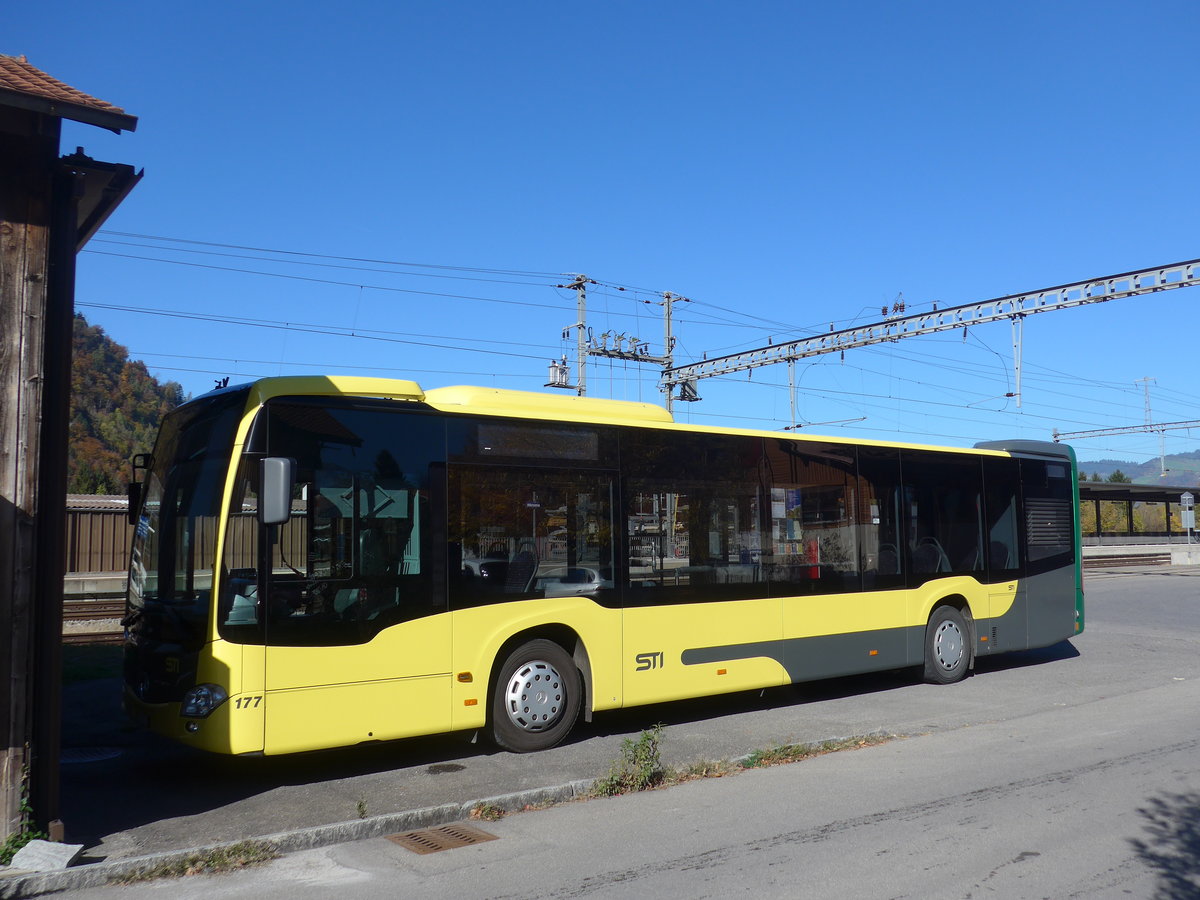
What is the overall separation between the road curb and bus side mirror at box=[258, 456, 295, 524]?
2074mm

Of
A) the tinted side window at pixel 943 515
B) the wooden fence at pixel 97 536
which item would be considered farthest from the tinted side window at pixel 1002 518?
the wooden fence at pixel 97 536

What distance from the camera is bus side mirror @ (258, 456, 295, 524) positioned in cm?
701

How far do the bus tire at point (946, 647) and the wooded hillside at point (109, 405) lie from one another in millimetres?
50024

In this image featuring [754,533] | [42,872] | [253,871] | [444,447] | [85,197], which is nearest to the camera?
[42,872]

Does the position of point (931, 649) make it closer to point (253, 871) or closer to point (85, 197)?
point (253, 871)

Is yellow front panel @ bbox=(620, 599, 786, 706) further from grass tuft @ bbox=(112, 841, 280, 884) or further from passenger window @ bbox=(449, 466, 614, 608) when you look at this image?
grass tuft @ bbox=(112, 841, 280, 884)

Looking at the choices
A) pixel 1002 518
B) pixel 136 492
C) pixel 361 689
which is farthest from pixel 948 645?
pixel 136 492

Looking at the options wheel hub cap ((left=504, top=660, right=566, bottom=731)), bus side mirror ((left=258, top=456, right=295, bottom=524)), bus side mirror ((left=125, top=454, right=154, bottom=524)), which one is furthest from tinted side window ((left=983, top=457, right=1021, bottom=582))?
bus side mirror ((left=125, top=454, right=154, bottom=524))

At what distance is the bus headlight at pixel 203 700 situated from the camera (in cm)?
701

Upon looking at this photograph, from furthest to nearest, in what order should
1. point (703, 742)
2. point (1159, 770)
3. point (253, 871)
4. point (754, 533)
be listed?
1. point (754, 533)
2. point (703, 742)
3. point (1159, 770)
4. point (253, 871)

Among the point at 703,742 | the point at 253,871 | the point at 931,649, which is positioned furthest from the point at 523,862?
the point at 931,649

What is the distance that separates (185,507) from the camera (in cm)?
768

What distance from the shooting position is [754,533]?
10.4 meters

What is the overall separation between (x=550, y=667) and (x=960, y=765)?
11.3 feet
